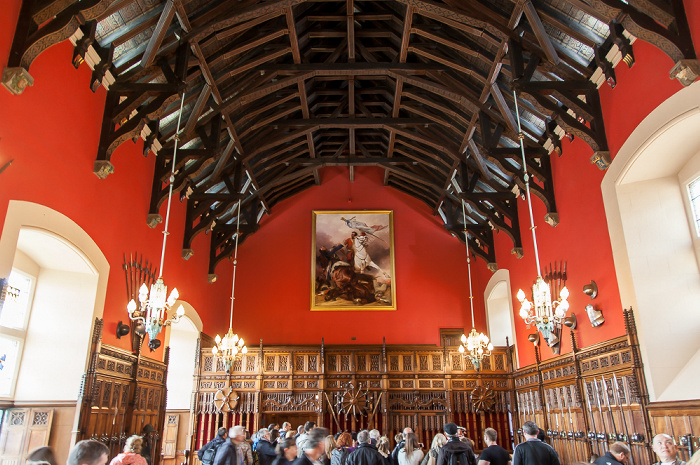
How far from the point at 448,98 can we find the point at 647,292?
4.78 m

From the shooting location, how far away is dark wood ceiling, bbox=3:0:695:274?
21.7 feet

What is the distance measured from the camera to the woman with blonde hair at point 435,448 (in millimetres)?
5180

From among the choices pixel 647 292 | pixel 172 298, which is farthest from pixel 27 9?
pixel 647 292

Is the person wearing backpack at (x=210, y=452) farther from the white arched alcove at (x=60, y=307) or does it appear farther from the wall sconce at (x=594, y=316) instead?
the wall sconce at (x=594, y=316)

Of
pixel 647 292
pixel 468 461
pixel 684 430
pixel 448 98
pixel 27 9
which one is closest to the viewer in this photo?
pixel 468 461

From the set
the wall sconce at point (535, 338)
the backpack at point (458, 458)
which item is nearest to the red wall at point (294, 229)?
the wall sconce at point (535, 338)

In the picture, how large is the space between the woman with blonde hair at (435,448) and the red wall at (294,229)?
341 cm

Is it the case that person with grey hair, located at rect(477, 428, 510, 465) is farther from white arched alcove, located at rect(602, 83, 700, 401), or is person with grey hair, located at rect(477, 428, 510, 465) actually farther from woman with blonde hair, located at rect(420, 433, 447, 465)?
white arched alcove, located at rect(602, 83, 700, 401)

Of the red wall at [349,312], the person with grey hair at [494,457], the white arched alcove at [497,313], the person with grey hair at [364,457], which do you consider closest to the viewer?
the person with grey hair at [364,457]

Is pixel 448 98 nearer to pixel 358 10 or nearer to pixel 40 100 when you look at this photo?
pixel 358 10

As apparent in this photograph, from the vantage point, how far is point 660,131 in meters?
6.10

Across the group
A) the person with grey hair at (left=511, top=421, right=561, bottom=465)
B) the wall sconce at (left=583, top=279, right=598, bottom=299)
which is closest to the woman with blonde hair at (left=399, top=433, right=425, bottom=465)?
the person with grey hair at (left=511, top=421, right=561, bottom=465)

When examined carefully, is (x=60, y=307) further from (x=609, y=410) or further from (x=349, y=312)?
(x=609, y=410)

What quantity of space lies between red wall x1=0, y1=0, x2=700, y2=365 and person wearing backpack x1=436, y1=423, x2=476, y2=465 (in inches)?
135
